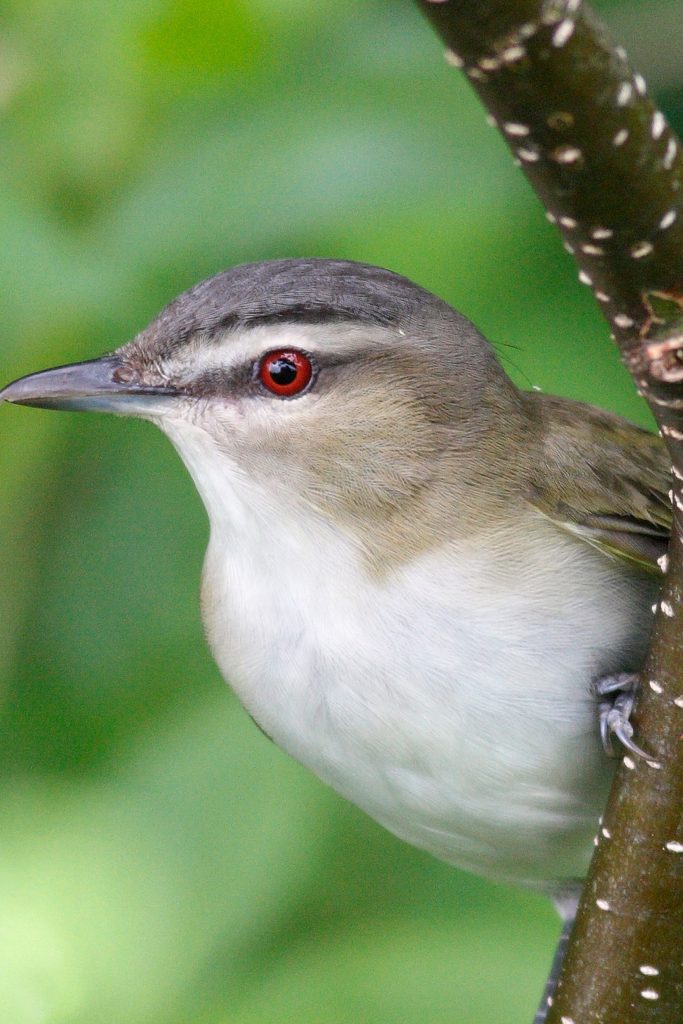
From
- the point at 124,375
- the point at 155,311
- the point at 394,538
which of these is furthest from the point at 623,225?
the point at 155,311

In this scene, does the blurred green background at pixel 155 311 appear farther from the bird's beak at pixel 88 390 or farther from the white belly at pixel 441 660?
the white belly at pixel 441 660

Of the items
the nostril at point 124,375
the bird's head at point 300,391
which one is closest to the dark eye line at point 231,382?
the bird's head at point 300,391

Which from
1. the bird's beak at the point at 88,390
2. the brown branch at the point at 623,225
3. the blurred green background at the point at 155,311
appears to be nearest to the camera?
the brown branch at the point at 623,225

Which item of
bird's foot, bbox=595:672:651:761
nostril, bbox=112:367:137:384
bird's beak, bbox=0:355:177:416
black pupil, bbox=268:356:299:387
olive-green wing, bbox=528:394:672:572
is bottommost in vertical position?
bird's foot, bbox=595:672:651:761

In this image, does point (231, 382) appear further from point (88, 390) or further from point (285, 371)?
point (88, 390)

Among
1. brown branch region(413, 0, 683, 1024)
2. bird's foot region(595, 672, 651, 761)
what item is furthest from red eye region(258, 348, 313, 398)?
brown branch region(413, 0, 683, 1024)

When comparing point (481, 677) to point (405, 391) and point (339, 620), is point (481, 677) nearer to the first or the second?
point (339, 620)

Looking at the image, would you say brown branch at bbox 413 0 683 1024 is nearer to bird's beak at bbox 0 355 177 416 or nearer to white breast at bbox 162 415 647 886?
white breast at bbox 162 415 647 886
